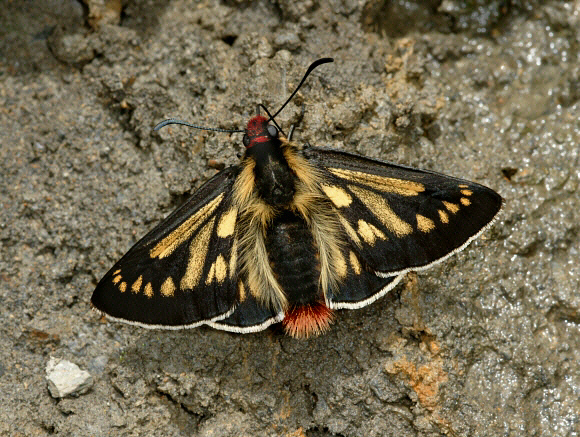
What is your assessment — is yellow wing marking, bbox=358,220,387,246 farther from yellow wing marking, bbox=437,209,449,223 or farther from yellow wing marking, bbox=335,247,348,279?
yellow wing marking, bbox=437,209,449,223

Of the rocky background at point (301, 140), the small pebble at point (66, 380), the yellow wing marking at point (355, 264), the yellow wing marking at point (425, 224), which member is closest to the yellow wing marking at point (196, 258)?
the rocky background at point (301, 140)

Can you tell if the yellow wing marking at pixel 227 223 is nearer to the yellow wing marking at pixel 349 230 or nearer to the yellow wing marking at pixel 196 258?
the yellow wing marking at pixel 196 258

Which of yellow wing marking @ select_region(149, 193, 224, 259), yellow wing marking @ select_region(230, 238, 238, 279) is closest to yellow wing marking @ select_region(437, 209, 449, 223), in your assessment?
yellow wing marking @ select_region(230, 238, 238, 279)

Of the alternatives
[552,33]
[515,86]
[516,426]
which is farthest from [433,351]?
[552,33]

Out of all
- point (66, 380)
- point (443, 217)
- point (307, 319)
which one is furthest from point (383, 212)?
point (66, 380)

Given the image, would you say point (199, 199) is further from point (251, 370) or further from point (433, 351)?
point (433, 351)
